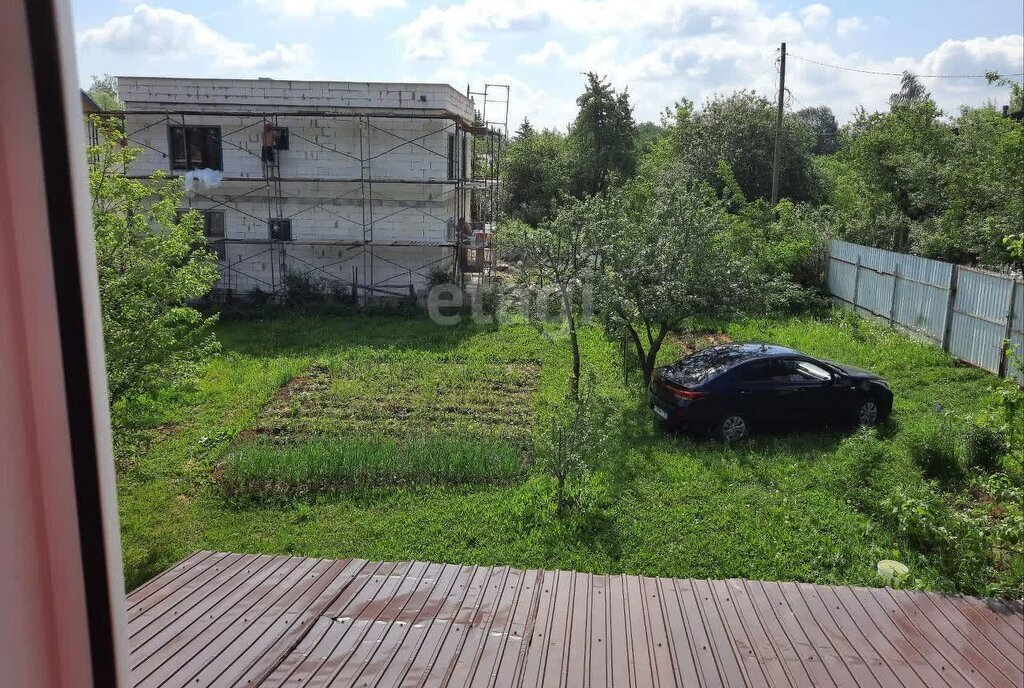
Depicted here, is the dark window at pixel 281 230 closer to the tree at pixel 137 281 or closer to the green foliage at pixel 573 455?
the tree at pixel 137 281

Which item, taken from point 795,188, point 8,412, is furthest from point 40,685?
point 795,188

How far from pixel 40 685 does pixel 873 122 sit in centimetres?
2720

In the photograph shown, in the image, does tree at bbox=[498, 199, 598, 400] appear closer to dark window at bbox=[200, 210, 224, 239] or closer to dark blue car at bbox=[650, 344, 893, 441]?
dark blue car at bbox=[650, 344, 893, 441]

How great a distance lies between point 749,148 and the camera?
103 feet

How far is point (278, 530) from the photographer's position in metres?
8.27

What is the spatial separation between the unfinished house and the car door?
12.4m

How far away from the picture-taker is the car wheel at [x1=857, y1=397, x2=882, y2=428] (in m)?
11.2

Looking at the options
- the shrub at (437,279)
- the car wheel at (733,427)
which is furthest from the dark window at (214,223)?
the car wheel at (733,427)

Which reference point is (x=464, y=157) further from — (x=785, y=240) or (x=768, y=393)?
(x=768, y=393)

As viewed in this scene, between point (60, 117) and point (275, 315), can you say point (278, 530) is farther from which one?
point (275, 315)

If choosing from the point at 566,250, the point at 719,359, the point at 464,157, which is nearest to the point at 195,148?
the point at 464,157

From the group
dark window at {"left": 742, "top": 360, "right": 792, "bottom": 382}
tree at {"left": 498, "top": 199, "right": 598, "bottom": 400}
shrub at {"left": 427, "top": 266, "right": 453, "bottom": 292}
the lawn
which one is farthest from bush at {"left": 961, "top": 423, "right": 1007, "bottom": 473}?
shrub at {"left": 427, "top": 266, "right": 453, "bottom": 292}

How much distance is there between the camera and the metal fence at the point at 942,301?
42.9 feet

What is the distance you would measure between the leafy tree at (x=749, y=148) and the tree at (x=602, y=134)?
4.74 metres
